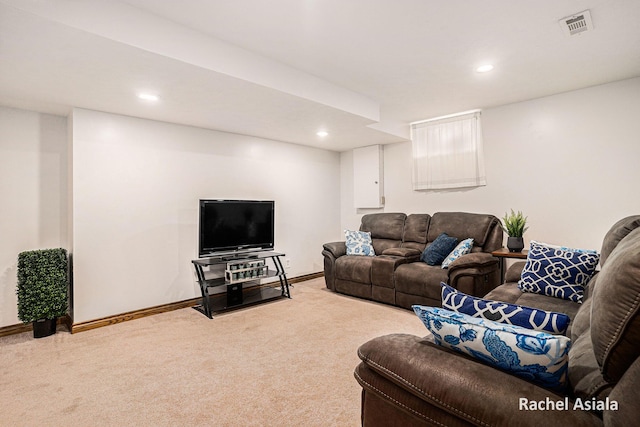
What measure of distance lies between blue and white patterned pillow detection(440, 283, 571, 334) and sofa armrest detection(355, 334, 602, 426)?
0.67 feet

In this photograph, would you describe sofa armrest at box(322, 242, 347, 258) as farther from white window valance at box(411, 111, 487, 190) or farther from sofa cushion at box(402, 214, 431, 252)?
white window valance at box(411, 111, 487, 190)

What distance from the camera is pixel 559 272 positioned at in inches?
98.1

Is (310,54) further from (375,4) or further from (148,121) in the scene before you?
(148,121)

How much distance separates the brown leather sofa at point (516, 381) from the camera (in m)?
0.79

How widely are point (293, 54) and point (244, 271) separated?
257 cm

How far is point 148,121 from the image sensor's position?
3910mm

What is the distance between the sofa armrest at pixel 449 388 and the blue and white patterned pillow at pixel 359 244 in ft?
11.6

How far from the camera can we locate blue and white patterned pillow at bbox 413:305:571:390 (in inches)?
37.6

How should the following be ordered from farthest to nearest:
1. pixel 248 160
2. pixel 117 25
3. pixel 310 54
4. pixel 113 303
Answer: pixel 248 160 < pixel 113 303 < pixel 310 54 < pixel 117 25

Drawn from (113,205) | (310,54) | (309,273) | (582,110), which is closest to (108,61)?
(310,54)

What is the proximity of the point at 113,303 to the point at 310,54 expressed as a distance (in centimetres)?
337

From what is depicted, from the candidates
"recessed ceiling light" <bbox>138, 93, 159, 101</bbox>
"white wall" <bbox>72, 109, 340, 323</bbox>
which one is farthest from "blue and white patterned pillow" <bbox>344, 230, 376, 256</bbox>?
"recessed ceiling light" <bbox>138, 93, 159, 101</bbox>

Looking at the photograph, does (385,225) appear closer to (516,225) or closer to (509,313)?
(516,225)

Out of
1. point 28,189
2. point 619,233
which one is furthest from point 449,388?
point 28,189
